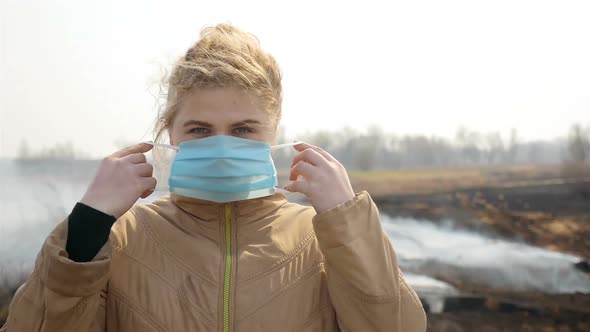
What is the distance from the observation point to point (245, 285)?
4.00 feet

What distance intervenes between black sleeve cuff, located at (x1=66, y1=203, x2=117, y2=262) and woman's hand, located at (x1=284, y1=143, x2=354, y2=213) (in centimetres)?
47

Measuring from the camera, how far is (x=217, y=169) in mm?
1308

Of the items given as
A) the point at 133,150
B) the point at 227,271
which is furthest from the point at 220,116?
the point at 227,271

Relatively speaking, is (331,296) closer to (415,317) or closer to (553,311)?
(415,317)

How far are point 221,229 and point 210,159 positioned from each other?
0.18m

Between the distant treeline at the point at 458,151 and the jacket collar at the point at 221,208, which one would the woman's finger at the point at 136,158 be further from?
the distant treeline at the point at 458,151

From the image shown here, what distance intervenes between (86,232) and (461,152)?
9.73 ft

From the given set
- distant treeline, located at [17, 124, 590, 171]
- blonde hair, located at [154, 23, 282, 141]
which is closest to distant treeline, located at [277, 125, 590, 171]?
distant treeline, located at [17, 124, 590, 171]

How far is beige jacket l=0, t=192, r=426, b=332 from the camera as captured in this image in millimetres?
1086

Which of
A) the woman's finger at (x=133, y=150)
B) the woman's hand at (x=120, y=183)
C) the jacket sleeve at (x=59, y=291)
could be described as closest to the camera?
the jacket sleeve at (x=59, y=291)

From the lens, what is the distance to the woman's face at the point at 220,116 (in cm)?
131

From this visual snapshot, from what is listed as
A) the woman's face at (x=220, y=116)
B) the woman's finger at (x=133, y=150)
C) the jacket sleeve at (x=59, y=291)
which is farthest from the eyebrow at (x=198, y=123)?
the jacket sleeve at (x=59, y=291)

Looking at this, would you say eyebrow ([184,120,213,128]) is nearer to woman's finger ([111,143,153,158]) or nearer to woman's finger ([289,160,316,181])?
woman's finger ([111,143,153,158])

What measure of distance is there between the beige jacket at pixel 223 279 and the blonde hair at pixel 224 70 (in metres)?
0.30
